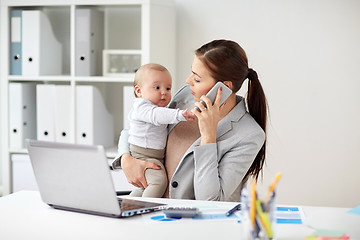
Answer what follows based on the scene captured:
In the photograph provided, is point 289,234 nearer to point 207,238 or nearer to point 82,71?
point 207,238

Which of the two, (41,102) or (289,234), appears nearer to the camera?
(289,234)

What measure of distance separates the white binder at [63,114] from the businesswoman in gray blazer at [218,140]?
4.52ft

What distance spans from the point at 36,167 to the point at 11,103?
6.99 ft

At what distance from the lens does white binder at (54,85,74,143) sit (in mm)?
3621

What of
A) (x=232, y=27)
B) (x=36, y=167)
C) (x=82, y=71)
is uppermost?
(x=232, y=27)

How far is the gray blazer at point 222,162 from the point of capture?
208 cm

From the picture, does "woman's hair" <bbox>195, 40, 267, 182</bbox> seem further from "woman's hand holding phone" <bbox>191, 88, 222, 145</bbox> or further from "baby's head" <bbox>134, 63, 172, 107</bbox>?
"baby's head" <bbox>134, 63, 172, 107</bbox>

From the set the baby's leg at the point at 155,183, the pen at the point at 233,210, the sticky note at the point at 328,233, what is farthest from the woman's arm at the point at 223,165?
the sticky note at the point at 328,233

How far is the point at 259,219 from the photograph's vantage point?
1.31 meters

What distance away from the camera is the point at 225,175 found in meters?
2.11

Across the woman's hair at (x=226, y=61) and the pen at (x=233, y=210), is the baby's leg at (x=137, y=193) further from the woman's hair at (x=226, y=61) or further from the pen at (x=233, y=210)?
the pen at (x=233, y=210)

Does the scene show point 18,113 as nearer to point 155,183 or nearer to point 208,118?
point 155,183

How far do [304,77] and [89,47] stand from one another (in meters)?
1.40

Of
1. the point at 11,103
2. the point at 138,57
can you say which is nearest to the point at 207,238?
the point at 138,57
